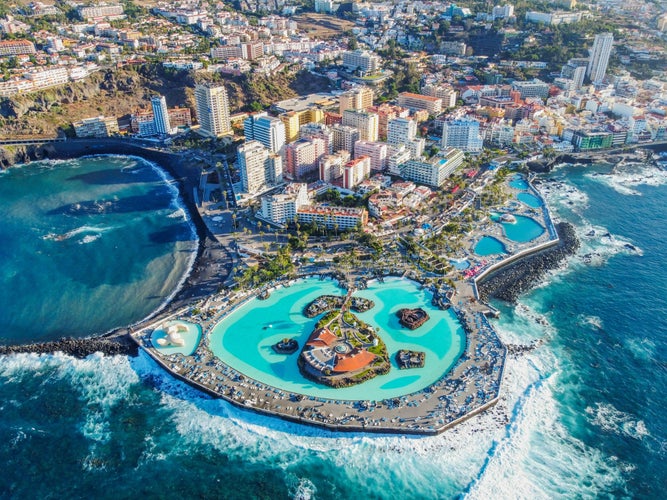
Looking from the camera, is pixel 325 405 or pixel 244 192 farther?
pixel 244 192

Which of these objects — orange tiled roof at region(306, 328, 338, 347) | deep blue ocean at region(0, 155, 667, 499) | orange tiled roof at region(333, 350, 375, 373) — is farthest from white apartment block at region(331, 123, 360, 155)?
orange tiled roof at region(333, 350, 375, 373)

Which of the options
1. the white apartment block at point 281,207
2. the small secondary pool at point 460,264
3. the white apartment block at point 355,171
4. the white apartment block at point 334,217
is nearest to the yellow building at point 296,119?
the white apartment block at point 355,171

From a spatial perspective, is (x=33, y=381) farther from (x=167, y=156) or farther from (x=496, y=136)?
(x=496, y=136)

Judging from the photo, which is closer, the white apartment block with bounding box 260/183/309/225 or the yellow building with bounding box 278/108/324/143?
the white apartment block with bounding box 260/183/309/225

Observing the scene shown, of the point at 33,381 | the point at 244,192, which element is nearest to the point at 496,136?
the point at 244,192

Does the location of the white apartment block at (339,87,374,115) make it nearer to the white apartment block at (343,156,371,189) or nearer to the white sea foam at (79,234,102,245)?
the white apartment block at (343,156,371,189)

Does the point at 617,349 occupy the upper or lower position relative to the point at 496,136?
lower

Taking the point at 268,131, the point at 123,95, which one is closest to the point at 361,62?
the point at 268,131

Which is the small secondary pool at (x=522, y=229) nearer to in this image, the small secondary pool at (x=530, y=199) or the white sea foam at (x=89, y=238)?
the small secondary pool at (x=530, y=199)
